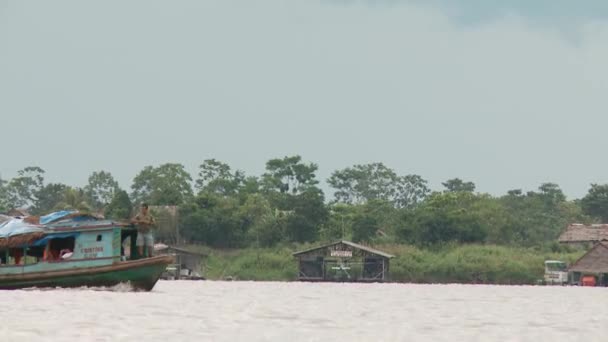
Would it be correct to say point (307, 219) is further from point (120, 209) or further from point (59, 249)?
point (59, 249)

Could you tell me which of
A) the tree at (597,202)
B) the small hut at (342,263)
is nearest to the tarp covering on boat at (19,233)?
the small hut at (342,263)

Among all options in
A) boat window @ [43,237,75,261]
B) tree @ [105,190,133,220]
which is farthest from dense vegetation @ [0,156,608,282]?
boat window @ [43,237,75,261]

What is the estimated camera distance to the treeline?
8081cm

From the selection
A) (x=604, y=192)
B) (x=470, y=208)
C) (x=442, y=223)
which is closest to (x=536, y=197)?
(x=604, y=192)

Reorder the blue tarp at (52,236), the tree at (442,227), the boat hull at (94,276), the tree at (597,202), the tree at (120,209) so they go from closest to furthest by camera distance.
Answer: the boat hull at (94,276)
the blue tarp at (52,236)
the tree at (442,227)
the tree at (120,209)
the tree at (597,202)

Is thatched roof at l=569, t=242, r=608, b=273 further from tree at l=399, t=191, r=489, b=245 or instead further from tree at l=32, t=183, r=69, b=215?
tree at l=32, t=183, r=69, b=215

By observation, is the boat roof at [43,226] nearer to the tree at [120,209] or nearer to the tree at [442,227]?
the tree at [120,209]

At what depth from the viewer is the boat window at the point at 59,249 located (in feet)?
123

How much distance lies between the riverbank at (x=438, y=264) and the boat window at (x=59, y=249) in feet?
115

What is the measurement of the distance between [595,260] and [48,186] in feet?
227

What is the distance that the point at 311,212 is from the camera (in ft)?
272

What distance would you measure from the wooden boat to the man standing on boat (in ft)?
1.77

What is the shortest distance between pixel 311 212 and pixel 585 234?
828 inches

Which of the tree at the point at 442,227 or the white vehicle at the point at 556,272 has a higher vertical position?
the tree at the point at 442,227
